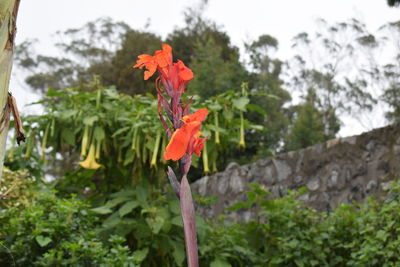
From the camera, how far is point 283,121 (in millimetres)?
14836

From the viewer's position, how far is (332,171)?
5328 mm

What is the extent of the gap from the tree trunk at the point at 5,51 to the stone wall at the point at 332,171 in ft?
14.4

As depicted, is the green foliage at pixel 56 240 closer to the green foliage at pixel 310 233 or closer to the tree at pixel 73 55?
the green foliage at pixel 310 233

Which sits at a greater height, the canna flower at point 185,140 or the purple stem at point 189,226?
the canna flower at point 185,140

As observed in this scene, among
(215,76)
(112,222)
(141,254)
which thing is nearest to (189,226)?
(141,254)

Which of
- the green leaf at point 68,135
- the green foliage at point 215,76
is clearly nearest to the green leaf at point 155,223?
the green leaf at point 68,135

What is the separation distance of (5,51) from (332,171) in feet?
16.4

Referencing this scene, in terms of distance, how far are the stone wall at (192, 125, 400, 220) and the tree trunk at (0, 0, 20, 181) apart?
14.4 feet

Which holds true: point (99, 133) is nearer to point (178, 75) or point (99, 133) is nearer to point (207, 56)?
point (178, 75)

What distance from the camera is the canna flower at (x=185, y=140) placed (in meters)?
0.64

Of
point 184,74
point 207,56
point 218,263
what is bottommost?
point 218,263

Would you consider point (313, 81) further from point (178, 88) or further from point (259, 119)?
point (178, 88)

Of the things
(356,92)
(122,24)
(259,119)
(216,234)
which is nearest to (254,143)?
(259,119)

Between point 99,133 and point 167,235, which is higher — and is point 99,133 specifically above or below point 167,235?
above
